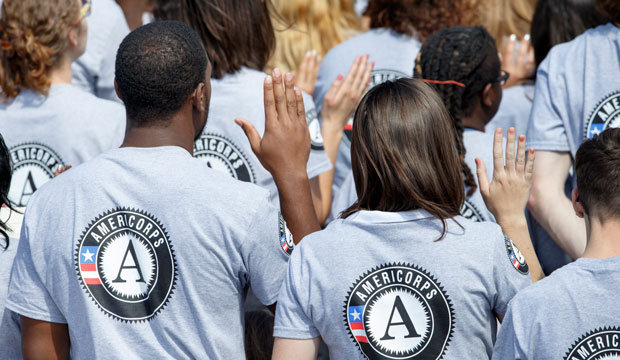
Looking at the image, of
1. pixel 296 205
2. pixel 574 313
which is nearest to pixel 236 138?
pixel 296 205

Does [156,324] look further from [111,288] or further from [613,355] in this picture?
[613,355]

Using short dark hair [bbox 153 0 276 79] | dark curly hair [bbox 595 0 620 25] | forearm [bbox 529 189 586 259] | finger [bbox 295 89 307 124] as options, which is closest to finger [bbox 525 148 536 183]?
forearm [bbox 529 189 586 259]

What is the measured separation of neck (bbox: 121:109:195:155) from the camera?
2.45m

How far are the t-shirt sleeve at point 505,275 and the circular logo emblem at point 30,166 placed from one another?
1.92m

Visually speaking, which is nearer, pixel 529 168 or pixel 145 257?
pixel 145 257

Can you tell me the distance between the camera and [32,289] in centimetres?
236

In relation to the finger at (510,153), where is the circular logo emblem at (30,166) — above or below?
below

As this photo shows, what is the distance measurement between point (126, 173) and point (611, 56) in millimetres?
2009

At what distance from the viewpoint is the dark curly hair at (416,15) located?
4.13 metres

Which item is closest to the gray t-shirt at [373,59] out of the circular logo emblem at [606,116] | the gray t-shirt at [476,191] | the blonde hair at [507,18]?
the gray t-shirt at [476,191]

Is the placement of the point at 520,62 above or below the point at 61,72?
below

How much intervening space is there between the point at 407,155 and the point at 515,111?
2031mm

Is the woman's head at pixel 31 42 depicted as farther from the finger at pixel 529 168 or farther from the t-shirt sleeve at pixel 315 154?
the finger at pixel 529 168

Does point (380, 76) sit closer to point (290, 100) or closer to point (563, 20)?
point (563, 20)
